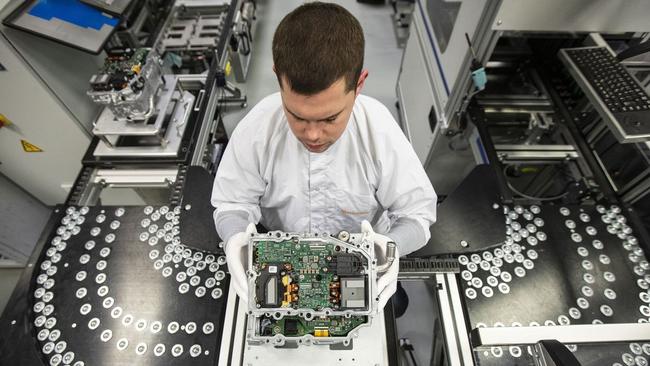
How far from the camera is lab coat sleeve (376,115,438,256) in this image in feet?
4.14

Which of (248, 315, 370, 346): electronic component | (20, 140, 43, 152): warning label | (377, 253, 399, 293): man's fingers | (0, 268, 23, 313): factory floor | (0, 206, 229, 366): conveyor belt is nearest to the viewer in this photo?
(248, 315, 370, 346): electronic component

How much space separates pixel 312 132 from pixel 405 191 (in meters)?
0.52

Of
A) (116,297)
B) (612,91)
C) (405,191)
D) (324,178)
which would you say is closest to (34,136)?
(116,297)

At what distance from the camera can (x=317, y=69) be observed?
84 centimetres

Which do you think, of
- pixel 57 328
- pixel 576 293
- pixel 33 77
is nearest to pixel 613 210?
pixel 576 293

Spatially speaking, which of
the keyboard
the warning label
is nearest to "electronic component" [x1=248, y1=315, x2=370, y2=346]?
the keyboard

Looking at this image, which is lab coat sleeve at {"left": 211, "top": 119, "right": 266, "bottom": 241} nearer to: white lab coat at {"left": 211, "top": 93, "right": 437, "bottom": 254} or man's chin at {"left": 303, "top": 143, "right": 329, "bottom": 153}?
white lab coat at {"left": 211, "top": 93, "right": 437, "bottom": 254}

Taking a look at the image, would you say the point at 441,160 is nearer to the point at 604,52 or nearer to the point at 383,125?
the point at 604,52

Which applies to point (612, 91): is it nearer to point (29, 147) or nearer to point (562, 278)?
point (562, 278)

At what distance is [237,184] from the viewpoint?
1330 mm

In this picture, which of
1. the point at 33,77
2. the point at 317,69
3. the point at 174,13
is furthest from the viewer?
the point at 174,13

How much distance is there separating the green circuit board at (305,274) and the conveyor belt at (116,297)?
1.46 ft

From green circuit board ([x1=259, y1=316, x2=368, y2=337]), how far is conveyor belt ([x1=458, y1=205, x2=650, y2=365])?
20.8 inches

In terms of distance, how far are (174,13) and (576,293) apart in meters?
3.33
